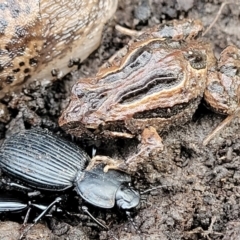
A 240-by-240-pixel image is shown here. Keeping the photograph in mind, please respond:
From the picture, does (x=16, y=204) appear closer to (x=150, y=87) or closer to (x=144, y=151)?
(x=144, y=151)

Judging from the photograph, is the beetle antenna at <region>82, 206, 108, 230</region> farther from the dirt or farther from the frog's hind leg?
the frog's hind leg

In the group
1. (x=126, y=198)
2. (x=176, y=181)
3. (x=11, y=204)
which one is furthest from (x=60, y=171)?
(x=176, y=181)

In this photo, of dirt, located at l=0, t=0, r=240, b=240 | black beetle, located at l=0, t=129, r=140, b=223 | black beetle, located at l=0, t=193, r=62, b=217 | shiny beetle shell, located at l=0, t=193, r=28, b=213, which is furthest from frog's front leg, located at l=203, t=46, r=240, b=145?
shiny beetle shell, located at l=0, t=193, r=28, b=213

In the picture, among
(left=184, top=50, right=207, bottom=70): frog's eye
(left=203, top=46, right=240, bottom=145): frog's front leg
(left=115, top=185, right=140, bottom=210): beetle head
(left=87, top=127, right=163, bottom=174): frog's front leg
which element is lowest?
(left=115, top=185, right=140, bottom=210): beetle head

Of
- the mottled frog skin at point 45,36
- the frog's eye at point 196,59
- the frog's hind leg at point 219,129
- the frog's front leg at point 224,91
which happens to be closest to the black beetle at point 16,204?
the mottled frog skin at point 45,36

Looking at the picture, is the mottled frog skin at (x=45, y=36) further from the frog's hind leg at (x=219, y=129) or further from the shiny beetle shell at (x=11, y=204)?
the frog's hind leg at (x=219, y=129)

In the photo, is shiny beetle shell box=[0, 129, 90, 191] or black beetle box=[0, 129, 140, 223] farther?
shiny beetle shell box=[0, 129, 90, 191]

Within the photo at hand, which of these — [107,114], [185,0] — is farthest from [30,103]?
[185,0]
